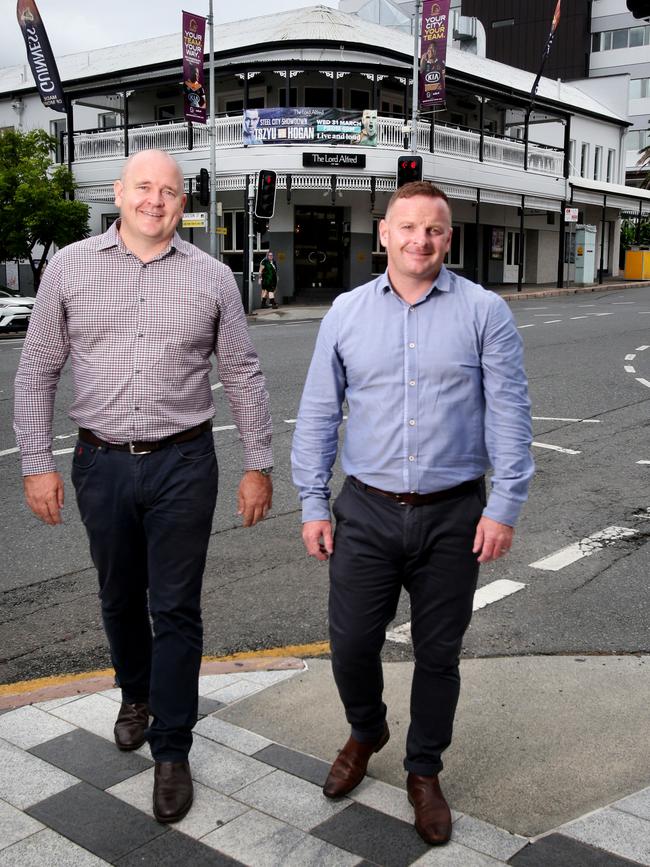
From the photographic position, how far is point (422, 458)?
9.92ft

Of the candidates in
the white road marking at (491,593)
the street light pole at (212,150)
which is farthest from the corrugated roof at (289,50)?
the white road marking at (491,593)

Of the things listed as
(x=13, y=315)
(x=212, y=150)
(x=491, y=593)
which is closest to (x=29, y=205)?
Answer: (x=212, y=150)

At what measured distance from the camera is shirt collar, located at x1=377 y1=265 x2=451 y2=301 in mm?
3055

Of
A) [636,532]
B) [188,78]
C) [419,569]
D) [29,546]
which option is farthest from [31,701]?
[188,78]

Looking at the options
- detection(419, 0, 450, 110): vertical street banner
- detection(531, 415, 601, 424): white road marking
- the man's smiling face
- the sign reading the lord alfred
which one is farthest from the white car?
the man's smiling face

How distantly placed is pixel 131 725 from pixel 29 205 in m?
28.6

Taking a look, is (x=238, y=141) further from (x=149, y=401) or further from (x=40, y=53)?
(x=149, y=401)

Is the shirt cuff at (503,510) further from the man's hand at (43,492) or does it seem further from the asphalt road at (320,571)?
the asphalt road at (320,571)

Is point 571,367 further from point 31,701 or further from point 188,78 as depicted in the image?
point 188,78

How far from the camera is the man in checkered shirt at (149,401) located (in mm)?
3225

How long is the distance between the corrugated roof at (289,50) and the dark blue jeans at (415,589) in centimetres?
3071

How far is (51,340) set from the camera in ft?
11.0

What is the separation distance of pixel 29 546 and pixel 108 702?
102 inches

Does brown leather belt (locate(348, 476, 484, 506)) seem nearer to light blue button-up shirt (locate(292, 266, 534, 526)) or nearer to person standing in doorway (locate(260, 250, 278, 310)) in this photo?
light blue button-up shirt (locate(292, 266, 534, 526))
